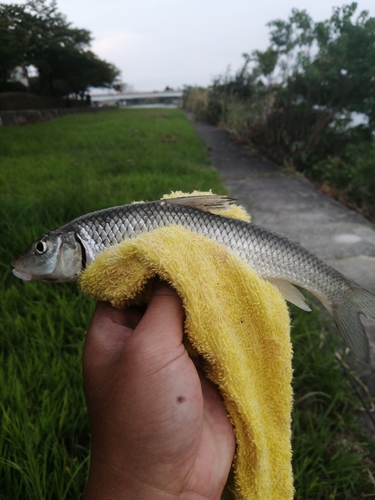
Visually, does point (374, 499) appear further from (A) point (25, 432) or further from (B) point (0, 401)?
(B) point (0, 401)

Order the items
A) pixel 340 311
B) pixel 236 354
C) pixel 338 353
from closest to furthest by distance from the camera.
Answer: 1. pixel 236 354
2. pixel 340 311
3. pixel 338 353

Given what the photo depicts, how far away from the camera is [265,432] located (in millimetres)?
996

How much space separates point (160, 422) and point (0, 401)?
103 centimetres

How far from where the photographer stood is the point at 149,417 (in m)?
0.75

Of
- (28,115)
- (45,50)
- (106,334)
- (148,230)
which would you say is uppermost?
(45,50)

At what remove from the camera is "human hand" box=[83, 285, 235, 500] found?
29.4 inches

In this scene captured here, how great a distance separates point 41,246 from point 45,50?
4309 mm

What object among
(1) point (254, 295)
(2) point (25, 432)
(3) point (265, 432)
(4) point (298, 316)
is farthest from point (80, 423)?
(4) point (298, 316)

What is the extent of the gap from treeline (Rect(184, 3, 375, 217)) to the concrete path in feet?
1.33

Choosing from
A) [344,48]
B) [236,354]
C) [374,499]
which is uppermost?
[344,48]

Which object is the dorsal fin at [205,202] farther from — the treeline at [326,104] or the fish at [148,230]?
the treeline at [326,104]

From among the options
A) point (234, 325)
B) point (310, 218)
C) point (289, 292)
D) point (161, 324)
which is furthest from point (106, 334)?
point (310, 218)

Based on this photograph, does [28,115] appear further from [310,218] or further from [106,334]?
[106,334]

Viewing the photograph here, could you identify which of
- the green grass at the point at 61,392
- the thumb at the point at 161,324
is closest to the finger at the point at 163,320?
the thumb at the point at 161,324
